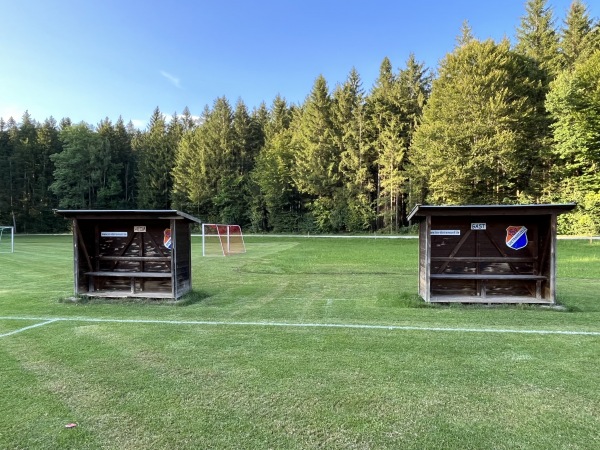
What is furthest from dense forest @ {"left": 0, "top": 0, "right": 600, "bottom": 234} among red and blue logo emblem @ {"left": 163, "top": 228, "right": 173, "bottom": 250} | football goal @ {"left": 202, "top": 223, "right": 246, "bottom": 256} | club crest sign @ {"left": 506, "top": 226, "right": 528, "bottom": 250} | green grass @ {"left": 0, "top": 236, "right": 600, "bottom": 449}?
red and blue logo emblem @ {"left": 163, "top": 228, "right": 173, "bottom": 250}

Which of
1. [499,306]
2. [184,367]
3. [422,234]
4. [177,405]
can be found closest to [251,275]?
[422,234]

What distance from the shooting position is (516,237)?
8883 mm

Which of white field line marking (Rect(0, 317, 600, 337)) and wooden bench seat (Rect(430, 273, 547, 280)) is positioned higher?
wooden bench seat (Rect(430, 273, 547, 280))

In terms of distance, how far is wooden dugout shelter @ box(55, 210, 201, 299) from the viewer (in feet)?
31.3

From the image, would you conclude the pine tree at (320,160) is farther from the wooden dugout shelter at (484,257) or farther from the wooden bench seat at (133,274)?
the wooden bench seat at (133,274)

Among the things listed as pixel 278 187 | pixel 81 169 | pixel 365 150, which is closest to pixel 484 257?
pixel 365 150

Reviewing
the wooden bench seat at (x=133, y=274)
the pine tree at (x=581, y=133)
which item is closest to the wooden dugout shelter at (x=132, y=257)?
the wooden bench seat at (x=133, y=274)

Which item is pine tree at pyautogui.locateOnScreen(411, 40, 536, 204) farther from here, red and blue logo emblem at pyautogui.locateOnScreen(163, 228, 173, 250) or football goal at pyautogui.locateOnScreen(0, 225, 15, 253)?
football goal at pyautogui.locateOnScreen(0, 225, 15, 253)

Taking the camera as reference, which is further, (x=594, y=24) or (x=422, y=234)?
(x=594, y=24)

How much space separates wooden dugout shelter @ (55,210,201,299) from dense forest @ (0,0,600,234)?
83.9ft

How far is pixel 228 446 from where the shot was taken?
9.74 feet

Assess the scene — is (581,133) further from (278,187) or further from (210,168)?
(210,168)

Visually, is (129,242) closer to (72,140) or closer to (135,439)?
(135,439)

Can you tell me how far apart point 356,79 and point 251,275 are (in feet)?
108
